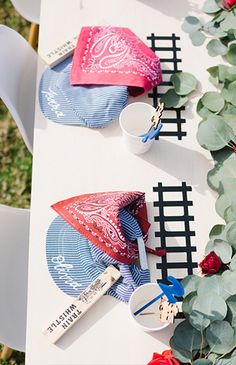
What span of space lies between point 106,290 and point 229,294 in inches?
12.6

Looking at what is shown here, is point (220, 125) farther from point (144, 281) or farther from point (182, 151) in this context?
point (144, 281)

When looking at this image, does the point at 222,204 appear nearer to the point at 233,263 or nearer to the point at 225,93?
the point at 233,263

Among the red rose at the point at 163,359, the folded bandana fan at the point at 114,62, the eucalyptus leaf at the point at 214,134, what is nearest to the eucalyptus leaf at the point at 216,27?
the folded bandana fan at the point at 114,62

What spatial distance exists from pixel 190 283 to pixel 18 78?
92 centimetres

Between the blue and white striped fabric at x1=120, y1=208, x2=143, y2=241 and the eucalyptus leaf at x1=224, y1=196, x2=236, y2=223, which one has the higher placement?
the eucalyptus leaf at x1=224, y1=196, x2=236, y2=223

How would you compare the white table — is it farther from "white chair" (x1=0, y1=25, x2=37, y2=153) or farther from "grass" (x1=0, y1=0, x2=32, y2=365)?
"grass" (x1=0, y1=0, x2=32, y2=365)


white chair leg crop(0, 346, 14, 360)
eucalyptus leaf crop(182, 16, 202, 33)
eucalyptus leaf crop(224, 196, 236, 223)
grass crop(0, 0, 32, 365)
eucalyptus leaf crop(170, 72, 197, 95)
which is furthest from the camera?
grass crop(0, 0, 32, 365)

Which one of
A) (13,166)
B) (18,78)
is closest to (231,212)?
(18,78)

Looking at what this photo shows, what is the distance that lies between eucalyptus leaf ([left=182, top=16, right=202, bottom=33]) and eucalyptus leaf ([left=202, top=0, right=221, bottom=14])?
0.06 metres

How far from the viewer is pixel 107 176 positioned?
1.75m

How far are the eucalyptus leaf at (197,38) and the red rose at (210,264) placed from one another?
2.39 ft

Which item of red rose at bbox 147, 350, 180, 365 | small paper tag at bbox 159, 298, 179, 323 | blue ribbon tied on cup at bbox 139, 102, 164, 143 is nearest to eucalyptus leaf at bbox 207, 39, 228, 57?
blue ribbon tied on cup at bbox 139, 102, 164, 143

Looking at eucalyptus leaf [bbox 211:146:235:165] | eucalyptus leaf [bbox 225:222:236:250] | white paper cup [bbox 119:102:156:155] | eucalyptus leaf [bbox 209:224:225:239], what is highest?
white paper cup [bbox 119:102:156:155]

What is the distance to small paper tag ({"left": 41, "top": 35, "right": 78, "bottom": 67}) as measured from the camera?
74.7 inches
